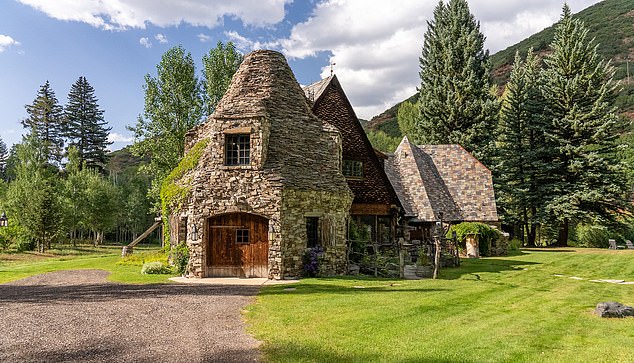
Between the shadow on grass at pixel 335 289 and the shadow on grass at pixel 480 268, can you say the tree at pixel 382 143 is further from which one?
the shadow on grass at pixel 335 289

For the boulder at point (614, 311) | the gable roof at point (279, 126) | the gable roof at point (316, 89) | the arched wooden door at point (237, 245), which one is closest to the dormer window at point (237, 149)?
the gable roof at point (279, 126)

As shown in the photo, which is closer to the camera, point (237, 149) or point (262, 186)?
point (262, 186)

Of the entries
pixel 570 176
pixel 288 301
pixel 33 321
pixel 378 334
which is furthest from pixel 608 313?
pixel 570 176

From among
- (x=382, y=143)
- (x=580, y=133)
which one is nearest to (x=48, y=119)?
(x=382, y=143)

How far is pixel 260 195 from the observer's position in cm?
1608

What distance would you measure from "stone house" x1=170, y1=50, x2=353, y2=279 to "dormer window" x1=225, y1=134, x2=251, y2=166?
43mm

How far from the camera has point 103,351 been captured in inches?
269

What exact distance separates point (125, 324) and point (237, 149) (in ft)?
31.4

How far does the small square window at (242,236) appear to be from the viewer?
16.4 m

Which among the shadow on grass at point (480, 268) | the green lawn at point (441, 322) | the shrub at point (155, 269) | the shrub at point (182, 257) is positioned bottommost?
the shadow on grass at point (480, 268)

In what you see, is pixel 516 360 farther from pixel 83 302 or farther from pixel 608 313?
pixel 83 302

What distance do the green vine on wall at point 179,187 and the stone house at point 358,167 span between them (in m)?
6.97

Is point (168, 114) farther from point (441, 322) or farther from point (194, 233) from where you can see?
point (441, 322)

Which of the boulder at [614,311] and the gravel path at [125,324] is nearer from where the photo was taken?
the gravel path at [125,324]
